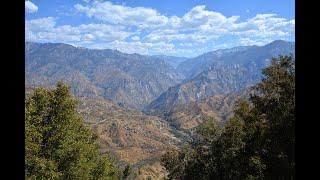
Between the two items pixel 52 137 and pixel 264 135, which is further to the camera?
pixel 52 137

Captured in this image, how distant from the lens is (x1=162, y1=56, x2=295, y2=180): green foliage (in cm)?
2139

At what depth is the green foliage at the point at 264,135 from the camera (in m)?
21.4

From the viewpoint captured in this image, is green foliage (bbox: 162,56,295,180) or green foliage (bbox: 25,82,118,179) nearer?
green foliage (bbox: 162,56,295,180)

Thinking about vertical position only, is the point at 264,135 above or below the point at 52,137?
above

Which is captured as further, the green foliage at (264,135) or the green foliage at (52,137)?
the green foliage at (52,137)

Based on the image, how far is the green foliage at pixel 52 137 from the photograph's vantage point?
2420cm

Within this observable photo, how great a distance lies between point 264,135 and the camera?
2295 centimetres

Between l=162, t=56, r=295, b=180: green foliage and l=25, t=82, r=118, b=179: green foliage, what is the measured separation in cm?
925

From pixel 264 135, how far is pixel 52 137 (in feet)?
38.1

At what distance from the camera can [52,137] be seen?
25.1m

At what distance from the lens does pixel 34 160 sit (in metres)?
24.0

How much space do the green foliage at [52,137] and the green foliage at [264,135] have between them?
30.4 feet
